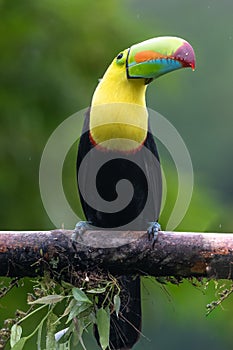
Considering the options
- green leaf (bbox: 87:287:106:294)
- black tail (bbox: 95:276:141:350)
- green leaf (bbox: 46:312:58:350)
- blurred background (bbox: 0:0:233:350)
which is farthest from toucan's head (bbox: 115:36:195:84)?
blurred background (bbox: 0:0:233:350)

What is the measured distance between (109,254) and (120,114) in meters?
0.77

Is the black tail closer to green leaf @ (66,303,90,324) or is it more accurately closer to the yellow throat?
green leaf @ (66,303,90,324)

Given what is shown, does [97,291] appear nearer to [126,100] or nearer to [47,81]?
[126,100]

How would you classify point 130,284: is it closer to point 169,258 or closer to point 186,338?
point 169,258

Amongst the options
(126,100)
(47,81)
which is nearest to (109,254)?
(126,100)

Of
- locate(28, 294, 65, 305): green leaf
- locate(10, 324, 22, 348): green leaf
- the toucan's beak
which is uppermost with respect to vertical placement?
the toucan's beak

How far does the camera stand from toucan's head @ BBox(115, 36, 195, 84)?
379 cm

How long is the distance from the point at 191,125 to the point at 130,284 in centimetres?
1082

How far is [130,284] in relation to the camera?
3.77 m

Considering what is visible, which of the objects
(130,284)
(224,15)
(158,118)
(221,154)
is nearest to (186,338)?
(221,154)

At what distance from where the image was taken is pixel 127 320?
3617 millimetres

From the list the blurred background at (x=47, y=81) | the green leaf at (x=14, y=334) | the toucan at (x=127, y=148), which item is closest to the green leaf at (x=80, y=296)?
the green leaf at (x=14, y=334)

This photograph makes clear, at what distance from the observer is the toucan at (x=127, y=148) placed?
3.87 m

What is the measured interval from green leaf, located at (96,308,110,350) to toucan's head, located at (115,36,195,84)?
1.08m
